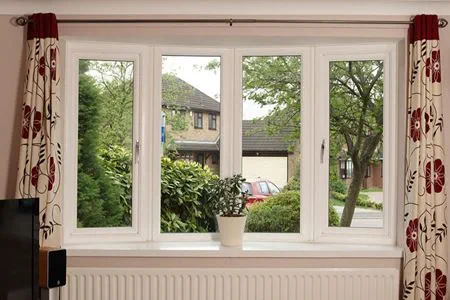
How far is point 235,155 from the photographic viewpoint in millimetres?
3982

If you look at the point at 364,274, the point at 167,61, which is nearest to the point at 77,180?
the point at 167,61

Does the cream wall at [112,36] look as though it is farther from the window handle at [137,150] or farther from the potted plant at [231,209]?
the window handle at [137,150]

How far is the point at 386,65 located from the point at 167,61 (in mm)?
1547

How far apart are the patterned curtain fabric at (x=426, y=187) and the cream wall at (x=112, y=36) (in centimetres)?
18

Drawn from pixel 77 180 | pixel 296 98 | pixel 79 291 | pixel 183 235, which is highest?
pixel 296 98

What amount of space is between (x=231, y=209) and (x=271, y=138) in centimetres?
61

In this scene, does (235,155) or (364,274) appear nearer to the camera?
(364,274)

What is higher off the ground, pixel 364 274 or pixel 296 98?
pixel 296 98

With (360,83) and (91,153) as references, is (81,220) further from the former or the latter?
(360,83)

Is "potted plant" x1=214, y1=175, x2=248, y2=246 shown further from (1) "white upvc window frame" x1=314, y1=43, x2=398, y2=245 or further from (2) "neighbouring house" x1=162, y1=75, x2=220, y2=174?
(1) "white upvc window frame" x1=314, y1=43, x2=398, y2=245

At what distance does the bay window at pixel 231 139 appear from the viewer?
388 centimetres

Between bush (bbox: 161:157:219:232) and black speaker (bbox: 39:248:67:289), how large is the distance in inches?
36.3

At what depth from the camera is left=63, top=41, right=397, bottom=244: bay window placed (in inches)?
153

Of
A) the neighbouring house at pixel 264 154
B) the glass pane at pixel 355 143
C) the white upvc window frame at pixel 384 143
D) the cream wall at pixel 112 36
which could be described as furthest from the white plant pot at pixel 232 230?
the glass pane at pixel 355 143
